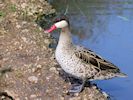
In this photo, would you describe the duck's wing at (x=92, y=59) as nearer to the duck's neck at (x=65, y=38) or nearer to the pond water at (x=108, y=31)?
the duck's neck at (x=65, y=38)

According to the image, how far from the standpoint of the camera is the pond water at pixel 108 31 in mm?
7094

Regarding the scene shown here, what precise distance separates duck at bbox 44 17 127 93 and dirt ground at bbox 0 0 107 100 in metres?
0.29

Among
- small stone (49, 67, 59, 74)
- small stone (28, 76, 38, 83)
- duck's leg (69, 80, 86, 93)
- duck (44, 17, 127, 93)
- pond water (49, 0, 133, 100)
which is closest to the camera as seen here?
duck (44, 17, 127, 93)

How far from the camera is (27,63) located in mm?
7027

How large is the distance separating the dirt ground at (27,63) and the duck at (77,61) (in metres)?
0.29

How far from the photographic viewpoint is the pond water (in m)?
7.09

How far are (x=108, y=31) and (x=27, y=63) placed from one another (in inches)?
Answer: 109

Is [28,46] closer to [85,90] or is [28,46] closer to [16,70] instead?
[16,70]

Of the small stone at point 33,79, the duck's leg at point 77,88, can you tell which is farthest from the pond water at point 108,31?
the small stone at point 33,79

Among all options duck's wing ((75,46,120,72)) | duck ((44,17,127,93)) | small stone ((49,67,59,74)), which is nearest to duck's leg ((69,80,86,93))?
duck ((44,17,127,93))

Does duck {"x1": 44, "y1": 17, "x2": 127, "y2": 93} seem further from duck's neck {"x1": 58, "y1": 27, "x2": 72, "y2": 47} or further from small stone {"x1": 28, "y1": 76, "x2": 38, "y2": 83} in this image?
→ small stone {"x1": 28, "y1": 76, "x2": 38, "y2": 83}

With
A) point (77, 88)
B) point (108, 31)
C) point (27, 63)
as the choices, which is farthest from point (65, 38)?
point (108, 31)

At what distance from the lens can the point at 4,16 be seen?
891 cm

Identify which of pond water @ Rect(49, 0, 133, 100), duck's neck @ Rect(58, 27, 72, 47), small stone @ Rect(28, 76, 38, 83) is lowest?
small stone @ Rect(28, 76, 38, 83)
